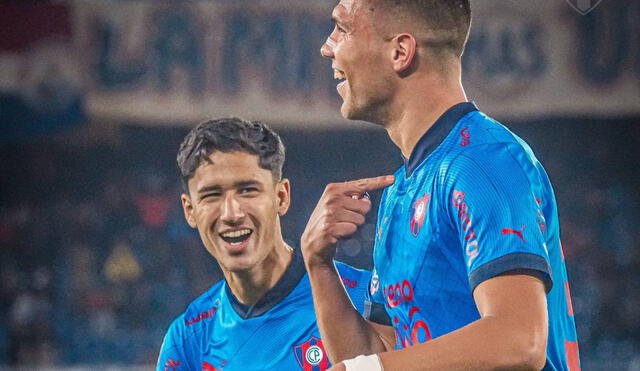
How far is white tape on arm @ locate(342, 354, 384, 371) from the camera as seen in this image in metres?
1.90

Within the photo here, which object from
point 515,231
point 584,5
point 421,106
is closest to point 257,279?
point 421,106

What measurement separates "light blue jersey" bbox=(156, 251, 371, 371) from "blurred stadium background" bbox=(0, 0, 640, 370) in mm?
7307

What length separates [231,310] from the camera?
4012 millimetres

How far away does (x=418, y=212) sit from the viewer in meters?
2.15

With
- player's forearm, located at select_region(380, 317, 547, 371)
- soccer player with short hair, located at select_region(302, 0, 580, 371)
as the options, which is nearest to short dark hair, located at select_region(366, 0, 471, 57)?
soccer player with short hair, located at select_region(302, 0, 580, 371)

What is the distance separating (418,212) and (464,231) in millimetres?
213

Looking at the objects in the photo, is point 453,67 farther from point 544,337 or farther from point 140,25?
point 140,25

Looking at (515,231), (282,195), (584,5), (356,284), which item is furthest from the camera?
(584,5)

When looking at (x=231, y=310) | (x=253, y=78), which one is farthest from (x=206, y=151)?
(x=253, y=78)

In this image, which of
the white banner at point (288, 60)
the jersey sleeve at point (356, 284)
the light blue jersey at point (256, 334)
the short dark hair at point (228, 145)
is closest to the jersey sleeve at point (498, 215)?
the jersey sleeve at point (356, 284)

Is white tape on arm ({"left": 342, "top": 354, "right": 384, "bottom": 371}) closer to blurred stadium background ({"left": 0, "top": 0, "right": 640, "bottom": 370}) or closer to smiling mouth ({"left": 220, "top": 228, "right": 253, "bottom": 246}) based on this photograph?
smiling mouth ({"left": 220, "top": 228, "right": 253, "bottom": 246})

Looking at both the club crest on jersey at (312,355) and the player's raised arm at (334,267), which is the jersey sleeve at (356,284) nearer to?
the club crest on jersey at (312,355)

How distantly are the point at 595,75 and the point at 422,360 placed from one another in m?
11.0

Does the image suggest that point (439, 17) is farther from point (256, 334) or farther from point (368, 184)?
point (256, 334)
